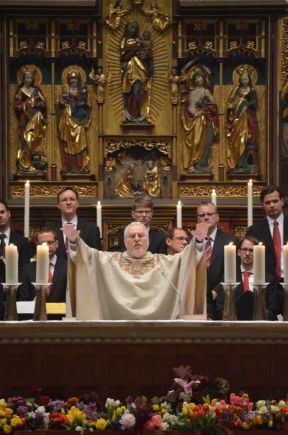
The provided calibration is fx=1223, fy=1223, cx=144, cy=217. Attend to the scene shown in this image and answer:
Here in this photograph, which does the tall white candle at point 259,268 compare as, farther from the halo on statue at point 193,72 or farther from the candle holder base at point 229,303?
the halo on statue at point 193,72

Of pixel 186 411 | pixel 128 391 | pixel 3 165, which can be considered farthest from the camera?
pixel 3 165

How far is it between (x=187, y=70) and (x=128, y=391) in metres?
6.79

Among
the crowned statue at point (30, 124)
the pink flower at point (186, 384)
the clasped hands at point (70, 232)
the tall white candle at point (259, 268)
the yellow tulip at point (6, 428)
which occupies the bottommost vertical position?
the yellow tulip at point (6, 428)

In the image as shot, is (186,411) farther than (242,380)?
No

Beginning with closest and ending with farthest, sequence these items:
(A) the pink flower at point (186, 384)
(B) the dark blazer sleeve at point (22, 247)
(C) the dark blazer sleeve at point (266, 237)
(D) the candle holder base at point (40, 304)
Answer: (A) the pink flower at point (186, 384) → (D) the candle holder base at point (40, 304) → (B) the dark blazer sleeve at point (22, 247) → (C) the dark blazer sleeve at point (266, 237)

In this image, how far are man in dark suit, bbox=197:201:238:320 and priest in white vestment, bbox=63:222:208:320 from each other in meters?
0.55

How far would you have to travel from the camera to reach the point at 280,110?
1314cm

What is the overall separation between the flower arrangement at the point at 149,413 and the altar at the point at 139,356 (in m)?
0.24

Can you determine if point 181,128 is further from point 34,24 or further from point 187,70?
point 34,24

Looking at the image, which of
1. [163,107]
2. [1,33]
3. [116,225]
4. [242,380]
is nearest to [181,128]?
[163,107]

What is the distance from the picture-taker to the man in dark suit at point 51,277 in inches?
364

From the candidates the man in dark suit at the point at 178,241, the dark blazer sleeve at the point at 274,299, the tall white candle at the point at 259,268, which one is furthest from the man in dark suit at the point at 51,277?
the tall white candle at the point at 259,268

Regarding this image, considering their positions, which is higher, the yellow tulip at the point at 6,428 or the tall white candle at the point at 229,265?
the tall white candle at the point at 229,265

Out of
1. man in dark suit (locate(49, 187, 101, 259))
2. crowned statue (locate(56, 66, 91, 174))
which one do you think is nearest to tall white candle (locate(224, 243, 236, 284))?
man in dark suit (locate(49, 187, 101, 259))
